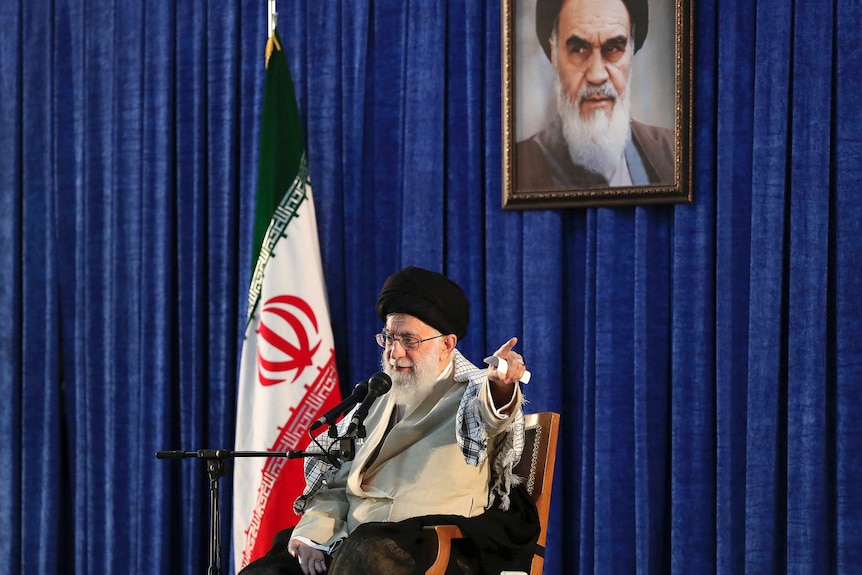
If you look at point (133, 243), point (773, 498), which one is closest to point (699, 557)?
point (773, 498)

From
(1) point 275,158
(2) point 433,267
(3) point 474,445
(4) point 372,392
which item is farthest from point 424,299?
(1) point 275,158

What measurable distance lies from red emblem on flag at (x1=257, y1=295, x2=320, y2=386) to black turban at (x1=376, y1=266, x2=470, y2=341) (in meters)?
1.04

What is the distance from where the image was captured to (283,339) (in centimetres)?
406

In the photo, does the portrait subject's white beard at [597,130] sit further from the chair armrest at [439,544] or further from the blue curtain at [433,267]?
the chair armrest at [439,544]

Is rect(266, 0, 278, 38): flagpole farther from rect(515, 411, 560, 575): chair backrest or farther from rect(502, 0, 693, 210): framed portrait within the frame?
rect(515, 411, 560, 575): chair backrest

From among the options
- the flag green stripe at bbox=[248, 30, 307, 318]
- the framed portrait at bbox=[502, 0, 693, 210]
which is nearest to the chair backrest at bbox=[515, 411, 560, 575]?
the framed portrait at bbox=[502, 0, 693, 210]

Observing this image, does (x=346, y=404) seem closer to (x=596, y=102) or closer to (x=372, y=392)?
(x=372, y=392)

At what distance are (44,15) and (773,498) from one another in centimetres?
364

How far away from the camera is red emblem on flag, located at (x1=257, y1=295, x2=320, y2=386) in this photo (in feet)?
13.3

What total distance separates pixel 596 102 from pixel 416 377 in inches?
54.1

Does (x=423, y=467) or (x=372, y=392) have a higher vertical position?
(x=372, y=392)

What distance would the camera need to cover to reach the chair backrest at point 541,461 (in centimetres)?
306

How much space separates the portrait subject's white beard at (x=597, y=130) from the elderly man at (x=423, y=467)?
1.01 meters

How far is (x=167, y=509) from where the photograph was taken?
4434 millimetres
